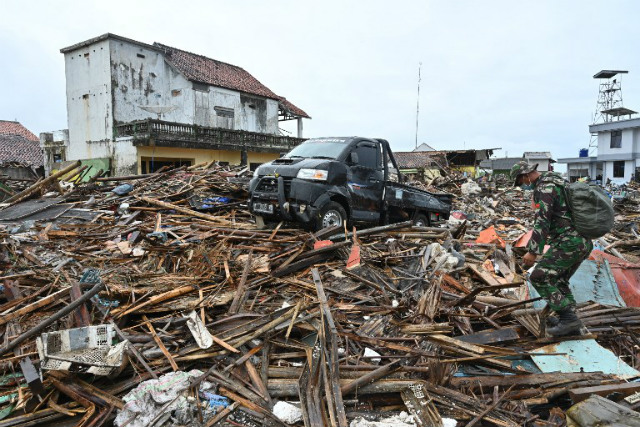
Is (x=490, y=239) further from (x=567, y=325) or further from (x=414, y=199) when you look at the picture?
(x=567, y=325)

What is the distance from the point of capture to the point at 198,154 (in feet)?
74.4

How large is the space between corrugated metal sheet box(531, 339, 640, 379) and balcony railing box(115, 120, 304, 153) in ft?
64.3

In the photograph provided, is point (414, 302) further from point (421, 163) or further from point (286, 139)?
point (421, 163)

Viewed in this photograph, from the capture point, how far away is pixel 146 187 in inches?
438

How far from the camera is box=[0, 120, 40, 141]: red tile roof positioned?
37.0 m

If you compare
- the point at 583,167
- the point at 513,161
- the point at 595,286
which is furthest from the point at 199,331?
the point at 583,167

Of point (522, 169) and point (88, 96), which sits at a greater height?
point (88, 96)

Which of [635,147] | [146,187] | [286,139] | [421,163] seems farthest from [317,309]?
[635,147]

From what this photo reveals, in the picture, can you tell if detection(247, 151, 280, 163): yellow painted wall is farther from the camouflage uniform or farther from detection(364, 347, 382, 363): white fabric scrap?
detection(364, 347, 382, 363): white fabric scrap

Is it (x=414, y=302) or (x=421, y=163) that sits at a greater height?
(x=421, y=163)

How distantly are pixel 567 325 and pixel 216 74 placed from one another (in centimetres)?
2843

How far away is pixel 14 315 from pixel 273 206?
411 cm

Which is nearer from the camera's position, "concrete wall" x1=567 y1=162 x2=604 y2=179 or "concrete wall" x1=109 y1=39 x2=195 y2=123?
"concrete wall" x1=109 y1=39 x2=195 y2=123

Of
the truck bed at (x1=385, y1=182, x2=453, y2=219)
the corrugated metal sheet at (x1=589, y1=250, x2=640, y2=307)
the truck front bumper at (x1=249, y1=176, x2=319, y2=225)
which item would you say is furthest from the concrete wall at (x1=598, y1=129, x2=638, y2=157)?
the truck front bumper at (x1=249, y1=176, x2=319, y2=225)
